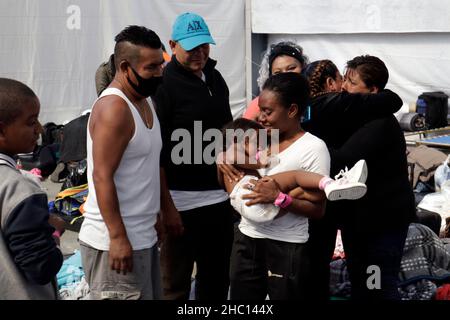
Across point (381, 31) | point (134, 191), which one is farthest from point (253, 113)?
point (381, 31)

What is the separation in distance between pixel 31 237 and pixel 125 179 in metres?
0.66

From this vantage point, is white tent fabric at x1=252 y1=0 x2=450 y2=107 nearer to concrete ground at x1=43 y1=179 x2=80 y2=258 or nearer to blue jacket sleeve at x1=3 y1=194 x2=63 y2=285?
concrete ground at x1=43 y1=179 x2=80 y2=258

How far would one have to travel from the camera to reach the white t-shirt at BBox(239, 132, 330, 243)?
3.00 meters

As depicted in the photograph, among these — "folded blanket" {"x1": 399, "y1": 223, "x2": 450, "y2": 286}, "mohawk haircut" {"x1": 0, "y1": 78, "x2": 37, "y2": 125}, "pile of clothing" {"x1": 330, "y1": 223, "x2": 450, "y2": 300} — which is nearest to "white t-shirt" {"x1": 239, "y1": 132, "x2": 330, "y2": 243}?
"mohawk haircut" {"x1": 0, "y1": 78, "x2": 37, "y2": 125}

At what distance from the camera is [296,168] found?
9.91ft

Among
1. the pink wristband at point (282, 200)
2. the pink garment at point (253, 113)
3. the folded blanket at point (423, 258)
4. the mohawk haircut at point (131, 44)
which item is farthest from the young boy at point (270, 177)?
the folded blanket at point (423, 258)

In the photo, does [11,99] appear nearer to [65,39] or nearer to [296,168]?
[296,168]

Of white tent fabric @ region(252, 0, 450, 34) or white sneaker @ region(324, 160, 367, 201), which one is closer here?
white sneaker @ region(324, 160, 367, 201)

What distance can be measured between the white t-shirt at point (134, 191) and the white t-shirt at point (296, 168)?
1.72 feet

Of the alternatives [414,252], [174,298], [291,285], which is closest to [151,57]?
[291,285]

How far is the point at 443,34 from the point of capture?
10.0 m

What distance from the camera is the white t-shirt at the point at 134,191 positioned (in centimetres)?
280

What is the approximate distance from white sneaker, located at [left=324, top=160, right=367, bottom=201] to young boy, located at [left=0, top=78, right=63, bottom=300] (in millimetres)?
1166

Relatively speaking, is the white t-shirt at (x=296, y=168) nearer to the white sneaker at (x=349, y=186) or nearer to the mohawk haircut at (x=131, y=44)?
the white sneaker at (x=349, y=186)
